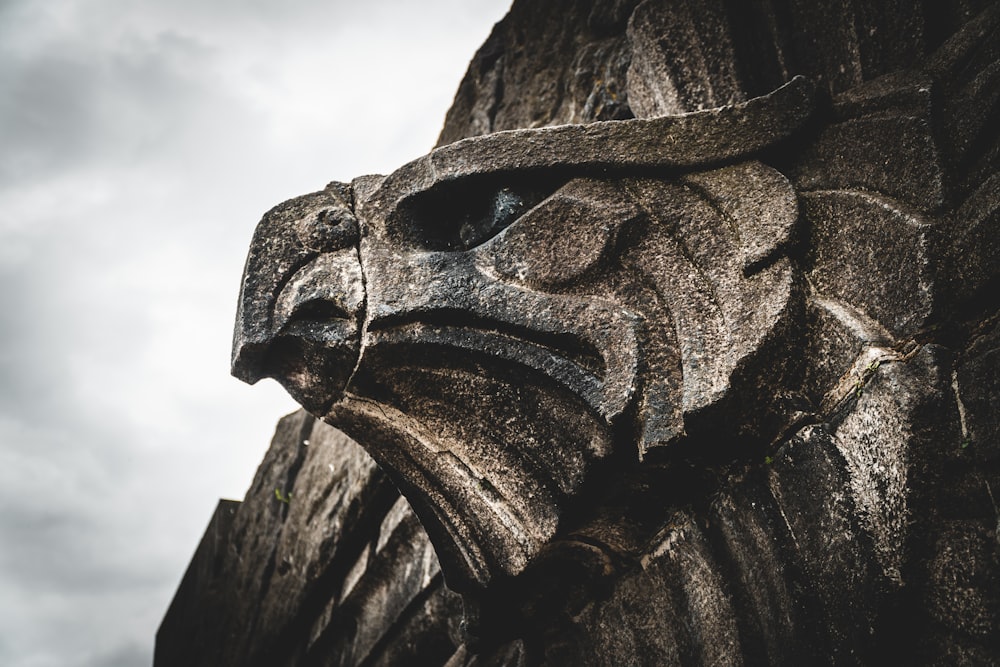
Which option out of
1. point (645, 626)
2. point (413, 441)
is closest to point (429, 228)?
point (413, 441)

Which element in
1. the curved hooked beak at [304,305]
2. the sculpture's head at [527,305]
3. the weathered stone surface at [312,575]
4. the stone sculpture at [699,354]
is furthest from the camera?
the weathered stone surface at [312,575]

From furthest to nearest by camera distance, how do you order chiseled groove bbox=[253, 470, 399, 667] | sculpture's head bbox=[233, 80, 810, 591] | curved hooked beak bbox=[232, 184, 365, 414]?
chiseled groove bbox=[253, 470, 399, 667] → curved hooked beak bbox=[232, 184, 365, 414] → sculpture's head bbox=[233, 80, 810, 591]

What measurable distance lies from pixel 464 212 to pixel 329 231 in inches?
12.6

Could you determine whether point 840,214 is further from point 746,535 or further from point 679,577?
point 679,577

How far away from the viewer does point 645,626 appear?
170 cm

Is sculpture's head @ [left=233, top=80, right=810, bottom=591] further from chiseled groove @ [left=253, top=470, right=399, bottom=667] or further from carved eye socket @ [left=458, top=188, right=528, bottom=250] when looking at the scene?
chiseled groove @ [left=253, top=470, right=399, bottom=667]

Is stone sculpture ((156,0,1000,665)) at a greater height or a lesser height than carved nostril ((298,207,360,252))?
lesser

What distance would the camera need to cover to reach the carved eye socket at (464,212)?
1751mm

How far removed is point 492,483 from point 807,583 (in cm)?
67

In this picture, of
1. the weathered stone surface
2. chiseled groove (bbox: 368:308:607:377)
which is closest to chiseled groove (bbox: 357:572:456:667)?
the weathered stone surface

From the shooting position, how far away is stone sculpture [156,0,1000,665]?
1.32 m

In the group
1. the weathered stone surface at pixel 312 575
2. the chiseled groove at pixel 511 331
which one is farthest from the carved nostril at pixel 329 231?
the weathered stone surface at pixel 312 575

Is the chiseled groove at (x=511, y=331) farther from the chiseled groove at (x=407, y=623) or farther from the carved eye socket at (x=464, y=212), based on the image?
the chiseled groove at (x=407, y=623)

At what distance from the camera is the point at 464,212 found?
183 centimetres
